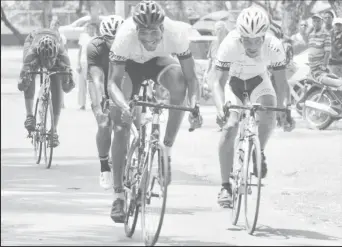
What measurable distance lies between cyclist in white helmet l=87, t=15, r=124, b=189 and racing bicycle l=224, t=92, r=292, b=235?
6.17 feet

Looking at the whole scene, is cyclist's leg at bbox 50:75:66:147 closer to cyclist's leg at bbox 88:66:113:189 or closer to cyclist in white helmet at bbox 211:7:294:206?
cyclist's leg at bbox 88:66:113:189

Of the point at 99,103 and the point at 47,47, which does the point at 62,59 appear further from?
the point at 99,103

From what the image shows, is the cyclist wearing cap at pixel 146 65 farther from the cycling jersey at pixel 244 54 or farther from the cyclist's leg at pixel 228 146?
the cyclist's leg at pixel 228 146

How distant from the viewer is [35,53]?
14.6 metres

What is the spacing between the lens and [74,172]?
558 inches

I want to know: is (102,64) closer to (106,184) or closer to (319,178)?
(106,184)

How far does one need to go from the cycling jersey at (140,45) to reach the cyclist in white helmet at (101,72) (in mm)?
1779

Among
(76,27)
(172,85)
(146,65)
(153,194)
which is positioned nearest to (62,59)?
(146,65)

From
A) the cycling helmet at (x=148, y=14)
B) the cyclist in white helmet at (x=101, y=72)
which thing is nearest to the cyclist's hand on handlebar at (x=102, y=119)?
the cyclist in white helmet at (x=101, y=72)

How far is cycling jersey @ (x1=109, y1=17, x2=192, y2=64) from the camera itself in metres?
9.71

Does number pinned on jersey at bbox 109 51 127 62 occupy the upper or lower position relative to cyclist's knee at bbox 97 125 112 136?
upper

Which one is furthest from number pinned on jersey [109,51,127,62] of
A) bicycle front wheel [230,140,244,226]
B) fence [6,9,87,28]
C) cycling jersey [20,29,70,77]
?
fence [6,9,87,28]

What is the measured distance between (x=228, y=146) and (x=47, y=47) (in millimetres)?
4039

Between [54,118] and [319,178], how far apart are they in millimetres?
3276
